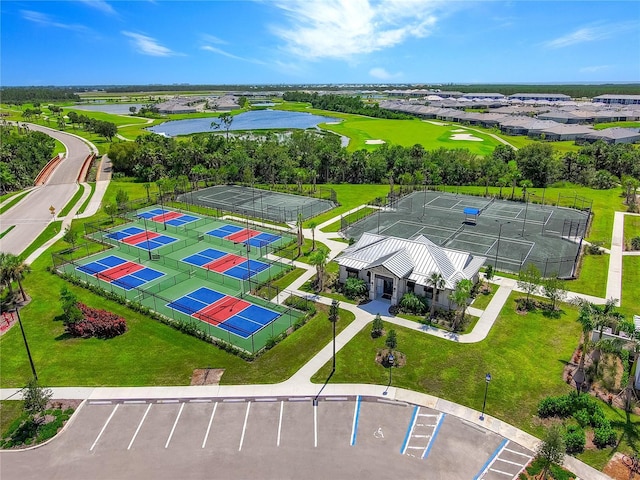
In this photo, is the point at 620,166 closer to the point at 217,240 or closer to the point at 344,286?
the point at 344,286

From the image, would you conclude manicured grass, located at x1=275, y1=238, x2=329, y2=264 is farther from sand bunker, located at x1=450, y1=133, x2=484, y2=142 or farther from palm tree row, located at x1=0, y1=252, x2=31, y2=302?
sand bunker, located at x1=450, y1=133, x2=484, y2=142

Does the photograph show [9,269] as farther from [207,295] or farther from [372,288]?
[372,288]

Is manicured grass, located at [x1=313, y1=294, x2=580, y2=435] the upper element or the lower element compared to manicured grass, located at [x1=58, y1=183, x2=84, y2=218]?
lower

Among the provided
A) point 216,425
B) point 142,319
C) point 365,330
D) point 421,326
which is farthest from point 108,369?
point 421,326

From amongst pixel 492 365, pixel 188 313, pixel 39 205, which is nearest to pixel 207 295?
pixel 188 313

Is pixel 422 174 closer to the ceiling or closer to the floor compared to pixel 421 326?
closer to the ceiling

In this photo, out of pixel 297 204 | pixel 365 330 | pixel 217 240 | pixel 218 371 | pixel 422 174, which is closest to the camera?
pixel 218 371

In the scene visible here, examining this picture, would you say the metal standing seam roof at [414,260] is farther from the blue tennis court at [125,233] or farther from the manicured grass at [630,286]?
the blue tennis court at [125,233]

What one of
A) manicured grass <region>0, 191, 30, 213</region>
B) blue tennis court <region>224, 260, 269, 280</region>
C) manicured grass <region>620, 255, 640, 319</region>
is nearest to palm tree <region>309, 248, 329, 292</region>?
blue tennis court <region>224, 260, 269, 280</region>
